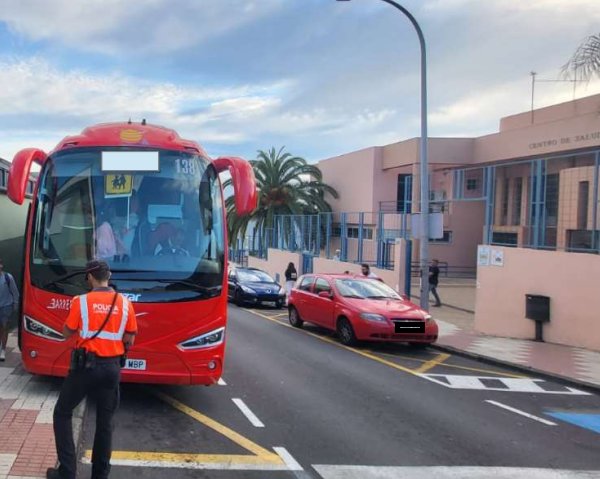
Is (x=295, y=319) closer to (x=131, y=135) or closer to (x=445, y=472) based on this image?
(x=131, y=135)

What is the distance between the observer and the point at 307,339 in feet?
44.3

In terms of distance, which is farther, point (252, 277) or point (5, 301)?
point (252, 277)

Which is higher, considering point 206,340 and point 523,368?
point 206,340

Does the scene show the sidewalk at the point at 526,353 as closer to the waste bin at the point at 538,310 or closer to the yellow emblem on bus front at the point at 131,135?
the waste bin at the point at 538,310

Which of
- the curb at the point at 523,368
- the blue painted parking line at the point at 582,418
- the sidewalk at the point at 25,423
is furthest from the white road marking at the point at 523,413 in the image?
the sidewalk at the point at 25,423

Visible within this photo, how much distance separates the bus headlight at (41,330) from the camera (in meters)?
6.60

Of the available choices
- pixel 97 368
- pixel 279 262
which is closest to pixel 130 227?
pixel 97 368

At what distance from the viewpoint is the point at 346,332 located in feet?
42.2

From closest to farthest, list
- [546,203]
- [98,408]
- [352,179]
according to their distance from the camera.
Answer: [98,408] → [546,203] → [352,179]

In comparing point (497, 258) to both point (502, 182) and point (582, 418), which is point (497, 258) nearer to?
point (502, 182)

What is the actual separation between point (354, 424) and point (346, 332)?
6012 mm

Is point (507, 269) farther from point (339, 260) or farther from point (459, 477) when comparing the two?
point (339, 260)

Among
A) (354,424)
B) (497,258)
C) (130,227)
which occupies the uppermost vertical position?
(130,227)

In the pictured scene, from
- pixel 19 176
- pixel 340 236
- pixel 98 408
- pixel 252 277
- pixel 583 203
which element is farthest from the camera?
pixel 340 236
